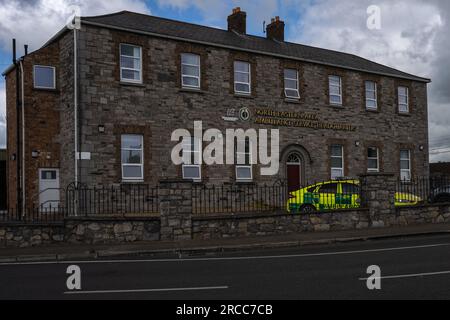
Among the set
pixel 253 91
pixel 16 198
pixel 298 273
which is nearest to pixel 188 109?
pixel 253 91

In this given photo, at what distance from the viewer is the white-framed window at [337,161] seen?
27.4m

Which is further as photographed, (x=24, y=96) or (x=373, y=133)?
(x=373, y=133)

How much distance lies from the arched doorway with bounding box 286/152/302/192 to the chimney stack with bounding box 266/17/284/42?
8.16 metres

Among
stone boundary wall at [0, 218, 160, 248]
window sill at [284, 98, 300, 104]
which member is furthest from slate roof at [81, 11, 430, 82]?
stone boundary wall at [0, 218, 160, 248]

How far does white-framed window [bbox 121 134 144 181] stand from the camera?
2105 centimetres

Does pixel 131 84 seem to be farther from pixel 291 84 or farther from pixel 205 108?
pixel 291 84

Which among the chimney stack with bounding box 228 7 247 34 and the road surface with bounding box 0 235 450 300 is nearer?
the road surface with bounding box 0 235 450 300

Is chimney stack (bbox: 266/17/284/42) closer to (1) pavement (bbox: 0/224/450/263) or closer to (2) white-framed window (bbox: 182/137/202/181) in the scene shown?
(2) white-framed window (bbox: 182/137/202/181)

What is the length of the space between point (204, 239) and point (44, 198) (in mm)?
9905

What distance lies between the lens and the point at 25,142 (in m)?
21.2

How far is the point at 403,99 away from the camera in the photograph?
1235 inches
